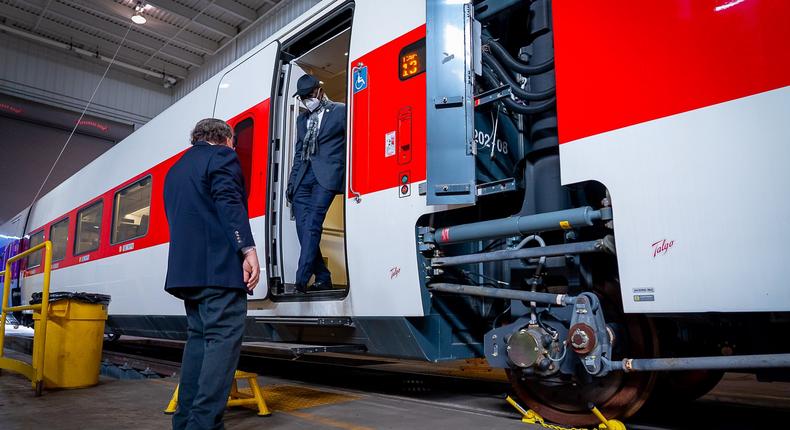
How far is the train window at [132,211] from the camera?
680cm

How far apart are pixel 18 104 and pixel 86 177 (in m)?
8.74

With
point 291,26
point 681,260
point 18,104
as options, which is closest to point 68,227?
point 291,26

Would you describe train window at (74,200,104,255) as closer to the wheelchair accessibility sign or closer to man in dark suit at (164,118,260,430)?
the wheelchair accessibility sign

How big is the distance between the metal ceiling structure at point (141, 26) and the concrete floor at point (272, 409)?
34.0ft

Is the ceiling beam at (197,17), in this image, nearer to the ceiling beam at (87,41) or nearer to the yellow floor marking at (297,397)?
the ceiling beam at (87,41)

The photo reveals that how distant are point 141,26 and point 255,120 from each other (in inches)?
450

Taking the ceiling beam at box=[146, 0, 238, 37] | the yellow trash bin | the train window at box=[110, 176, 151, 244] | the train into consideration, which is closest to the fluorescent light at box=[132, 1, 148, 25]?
the ceiling beam at box=[146, 0, 238, 37]

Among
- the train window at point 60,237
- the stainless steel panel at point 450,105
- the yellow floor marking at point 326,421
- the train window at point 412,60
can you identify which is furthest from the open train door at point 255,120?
the train window at point 60,237

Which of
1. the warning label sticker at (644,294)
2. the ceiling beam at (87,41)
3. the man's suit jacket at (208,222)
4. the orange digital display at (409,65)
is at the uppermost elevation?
the ceiling beam at (87,41)

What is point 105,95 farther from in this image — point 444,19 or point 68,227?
point 444,19

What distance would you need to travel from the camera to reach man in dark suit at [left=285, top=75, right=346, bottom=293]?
14.0 ft

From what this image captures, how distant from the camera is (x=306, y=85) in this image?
14.9 ft

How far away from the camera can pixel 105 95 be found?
16516 mm

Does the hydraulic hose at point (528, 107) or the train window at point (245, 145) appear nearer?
the hydraulic hose at point (528, 107)
